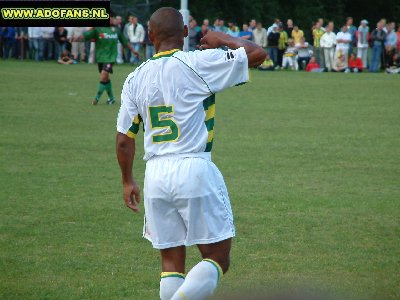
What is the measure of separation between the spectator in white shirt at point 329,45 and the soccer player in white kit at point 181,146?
114 feet

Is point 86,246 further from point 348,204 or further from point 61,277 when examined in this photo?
point 348,204

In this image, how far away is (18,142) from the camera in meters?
16.5

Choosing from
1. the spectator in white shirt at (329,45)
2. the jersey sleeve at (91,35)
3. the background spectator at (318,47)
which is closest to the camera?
the jersey sleeve at (91,35)

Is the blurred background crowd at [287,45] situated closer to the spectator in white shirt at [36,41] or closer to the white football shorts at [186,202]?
the spectator in white shirt at [36,41]

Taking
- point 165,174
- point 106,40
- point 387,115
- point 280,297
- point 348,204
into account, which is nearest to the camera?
point 165,174

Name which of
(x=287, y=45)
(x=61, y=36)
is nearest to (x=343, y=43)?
(x=287, y=45)

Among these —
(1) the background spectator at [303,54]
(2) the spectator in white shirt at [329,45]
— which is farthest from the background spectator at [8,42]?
(2) the spectator in white shirt at [329,45]

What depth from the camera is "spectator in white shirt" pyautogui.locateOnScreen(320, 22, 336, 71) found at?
40.3 metres

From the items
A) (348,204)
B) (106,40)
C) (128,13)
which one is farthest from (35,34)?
(348,204)

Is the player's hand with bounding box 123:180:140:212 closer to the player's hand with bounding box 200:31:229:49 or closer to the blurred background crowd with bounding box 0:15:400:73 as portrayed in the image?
the player's hand with bounding box 200:31:229:49

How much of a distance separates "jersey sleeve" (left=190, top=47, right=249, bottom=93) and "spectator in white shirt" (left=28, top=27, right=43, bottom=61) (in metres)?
37.2

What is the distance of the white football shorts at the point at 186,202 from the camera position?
19.1 ft

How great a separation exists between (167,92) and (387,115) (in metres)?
16.8

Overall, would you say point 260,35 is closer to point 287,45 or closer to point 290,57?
point 287,45
